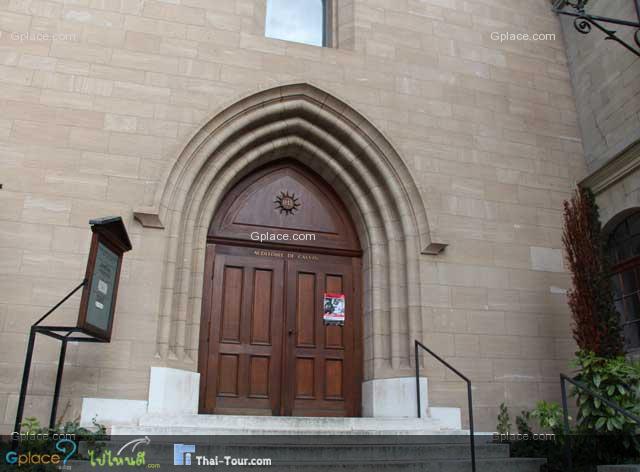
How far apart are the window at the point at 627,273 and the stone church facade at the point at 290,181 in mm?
624

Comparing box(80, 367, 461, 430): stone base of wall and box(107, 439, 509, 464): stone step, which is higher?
box(80, 367, 461, 430): stone base of wall

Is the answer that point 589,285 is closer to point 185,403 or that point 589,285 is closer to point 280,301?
point 280,301

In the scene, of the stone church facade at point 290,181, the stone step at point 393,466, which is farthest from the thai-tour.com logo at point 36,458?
the stone church facade at point 290,181

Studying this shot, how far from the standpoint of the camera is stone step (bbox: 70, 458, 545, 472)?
4.29 meters

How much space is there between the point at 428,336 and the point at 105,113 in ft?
12.9

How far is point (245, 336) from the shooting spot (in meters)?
6.46

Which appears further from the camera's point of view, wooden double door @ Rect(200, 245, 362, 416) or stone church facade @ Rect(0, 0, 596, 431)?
wooden double door @ Rect(200, 245, 362, 416)

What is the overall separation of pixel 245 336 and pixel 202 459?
2.18 metres

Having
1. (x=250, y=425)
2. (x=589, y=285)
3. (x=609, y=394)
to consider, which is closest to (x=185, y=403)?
(x=250, y=425)

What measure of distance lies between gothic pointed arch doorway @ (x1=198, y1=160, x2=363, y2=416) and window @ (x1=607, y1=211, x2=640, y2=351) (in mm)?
2912

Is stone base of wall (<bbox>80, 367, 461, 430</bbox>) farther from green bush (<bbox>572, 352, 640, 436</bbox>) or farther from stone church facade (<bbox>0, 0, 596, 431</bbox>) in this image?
green bush (<bbox>572, 352, 640, 436</bbox>)

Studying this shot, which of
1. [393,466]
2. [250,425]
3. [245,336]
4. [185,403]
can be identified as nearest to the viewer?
[393,466]

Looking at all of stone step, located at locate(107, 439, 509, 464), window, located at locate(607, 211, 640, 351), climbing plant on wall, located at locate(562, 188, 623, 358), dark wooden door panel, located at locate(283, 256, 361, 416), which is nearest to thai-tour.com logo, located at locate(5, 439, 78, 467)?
stone step, located at locate(107, 439, 509, 464)

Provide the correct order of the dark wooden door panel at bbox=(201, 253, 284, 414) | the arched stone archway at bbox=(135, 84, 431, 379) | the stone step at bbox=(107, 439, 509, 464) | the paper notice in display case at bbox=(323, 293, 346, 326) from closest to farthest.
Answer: the stone step at bbox=(107, 439, 509, 464) < the arched stone archway at bbox=(135, 84, 431, 379) < the dark wooden door panel at bbox=(201, 253, 284, 414) < the paper notice in display case at bbox=(323, 293, 346, 326)
